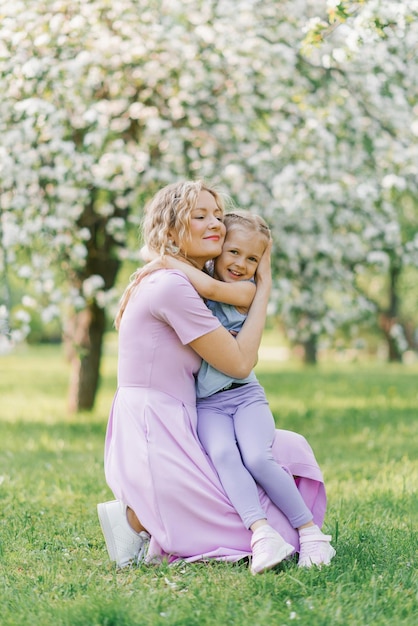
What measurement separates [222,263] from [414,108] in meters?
4.09

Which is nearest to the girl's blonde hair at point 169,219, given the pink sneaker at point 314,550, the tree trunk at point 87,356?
the pink sneaker at point 314,550

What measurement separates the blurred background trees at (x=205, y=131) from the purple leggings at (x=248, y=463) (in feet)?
9.92

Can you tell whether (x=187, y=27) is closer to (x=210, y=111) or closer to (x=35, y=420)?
(x=210, y=111)

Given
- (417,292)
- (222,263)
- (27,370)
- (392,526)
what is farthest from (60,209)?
(417,292)

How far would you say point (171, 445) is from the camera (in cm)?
385

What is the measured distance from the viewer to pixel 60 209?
7484 mm

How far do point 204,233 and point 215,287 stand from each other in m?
0.26

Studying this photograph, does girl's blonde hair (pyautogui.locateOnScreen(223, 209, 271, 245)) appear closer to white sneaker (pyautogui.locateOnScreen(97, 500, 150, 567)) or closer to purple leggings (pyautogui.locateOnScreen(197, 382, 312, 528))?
purple leggings (pyautogui.locateOnScreen(197, 382, 312, 528))

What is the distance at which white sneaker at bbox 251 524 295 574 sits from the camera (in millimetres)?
3557

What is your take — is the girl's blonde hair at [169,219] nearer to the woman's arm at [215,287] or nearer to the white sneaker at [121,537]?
the woman's arm at [215,287]

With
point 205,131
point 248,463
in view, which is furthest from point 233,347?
point 205,131

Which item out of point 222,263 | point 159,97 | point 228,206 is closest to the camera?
point 222,263

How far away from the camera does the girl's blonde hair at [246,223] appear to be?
13.6 feet

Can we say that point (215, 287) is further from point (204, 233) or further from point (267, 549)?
point (267, 549)
